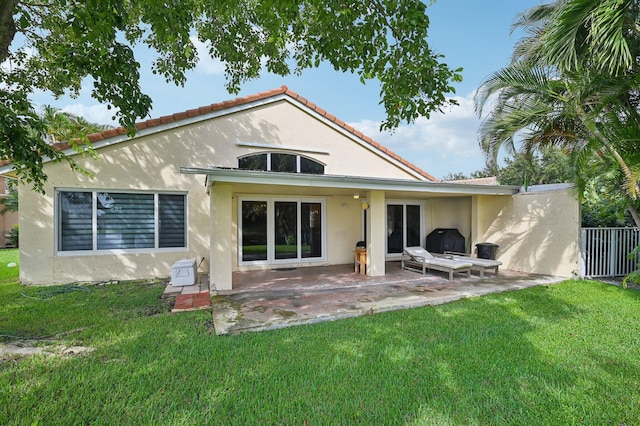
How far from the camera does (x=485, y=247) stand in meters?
12.3

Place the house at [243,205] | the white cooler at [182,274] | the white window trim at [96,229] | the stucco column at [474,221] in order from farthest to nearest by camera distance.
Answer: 1. the stucco column at [474,221]
2. the white window trim at [96,229]
3. the house at [243,205]
4. the white cooler at [182,274]

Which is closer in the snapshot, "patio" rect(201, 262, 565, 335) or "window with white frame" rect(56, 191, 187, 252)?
"patio" rect(201, 262, 565, 335)

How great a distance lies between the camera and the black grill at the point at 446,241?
13570 mm

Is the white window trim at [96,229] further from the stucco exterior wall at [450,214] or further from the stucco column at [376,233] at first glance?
the stucco exterior wall at [450,214]

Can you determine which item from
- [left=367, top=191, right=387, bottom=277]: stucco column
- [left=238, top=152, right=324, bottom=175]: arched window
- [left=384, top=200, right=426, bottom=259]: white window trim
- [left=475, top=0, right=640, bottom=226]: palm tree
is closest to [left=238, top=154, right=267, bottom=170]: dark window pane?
[left=238, top=152, right=324, bottom=175]: arched window

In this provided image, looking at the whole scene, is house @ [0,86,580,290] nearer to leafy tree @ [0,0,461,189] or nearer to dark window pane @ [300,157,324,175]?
dark window pane @ [300,157,324,175]

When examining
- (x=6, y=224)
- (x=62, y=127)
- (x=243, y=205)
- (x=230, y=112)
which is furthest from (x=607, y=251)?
(x=6, y=224)

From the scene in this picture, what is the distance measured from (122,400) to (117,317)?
3.60 metres

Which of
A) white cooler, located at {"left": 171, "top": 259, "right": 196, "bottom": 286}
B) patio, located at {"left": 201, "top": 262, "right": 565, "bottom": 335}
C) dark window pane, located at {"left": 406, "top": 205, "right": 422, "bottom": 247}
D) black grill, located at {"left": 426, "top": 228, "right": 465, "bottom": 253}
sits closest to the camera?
patio, located at {"left": 201, "top": 262, "right": 565, "bottom": 335}

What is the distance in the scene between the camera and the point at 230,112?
1191cm

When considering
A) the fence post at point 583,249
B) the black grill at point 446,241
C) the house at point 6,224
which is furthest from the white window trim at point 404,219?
the house at point 6,224

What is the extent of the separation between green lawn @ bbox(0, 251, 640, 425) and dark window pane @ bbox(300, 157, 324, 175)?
7894 mm

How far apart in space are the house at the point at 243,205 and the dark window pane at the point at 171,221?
4cm

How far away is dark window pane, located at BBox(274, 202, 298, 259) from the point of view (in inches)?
482
